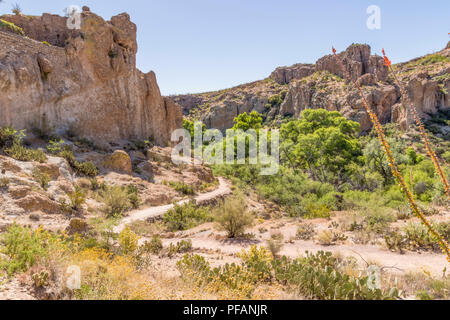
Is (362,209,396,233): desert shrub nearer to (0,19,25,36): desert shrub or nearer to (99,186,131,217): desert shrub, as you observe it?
(99,186,131,217): desert shrub

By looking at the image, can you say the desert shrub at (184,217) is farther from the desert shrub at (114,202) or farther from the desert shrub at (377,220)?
the desert shrub at (377,220)

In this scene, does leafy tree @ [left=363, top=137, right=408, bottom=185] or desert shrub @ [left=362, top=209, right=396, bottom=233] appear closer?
desert shrub @ [left=362, top=209, right=396, bottom=233]

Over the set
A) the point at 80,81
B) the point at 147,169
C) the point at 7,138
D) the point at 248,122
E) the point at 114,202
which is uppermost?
the point at 80,81

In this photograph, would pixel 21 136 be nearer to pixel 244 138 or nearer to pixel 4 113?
pixel 4 113

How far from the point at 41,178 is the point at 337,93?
5513cm

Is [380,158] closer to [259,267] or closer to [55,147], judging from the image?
[259,267]

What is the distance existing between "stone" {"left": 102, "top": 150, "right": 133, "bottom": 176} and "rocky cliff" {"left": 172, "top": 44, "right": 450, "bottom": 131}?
2893 centimetres

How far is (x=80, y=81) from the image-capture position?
16.4 m

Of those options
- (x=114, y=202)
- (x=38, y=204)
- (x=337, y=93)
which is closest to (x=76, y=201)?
(x=38, y=204)

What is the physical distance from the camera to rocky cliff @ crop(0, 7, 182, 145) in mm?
12922

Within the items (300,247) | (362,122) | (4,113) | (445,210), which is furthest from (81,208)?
(362,122)

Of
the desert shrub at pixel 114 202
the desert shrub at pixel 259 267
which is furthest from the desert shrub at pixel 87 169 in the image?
the desert shrub at pixel 259 267

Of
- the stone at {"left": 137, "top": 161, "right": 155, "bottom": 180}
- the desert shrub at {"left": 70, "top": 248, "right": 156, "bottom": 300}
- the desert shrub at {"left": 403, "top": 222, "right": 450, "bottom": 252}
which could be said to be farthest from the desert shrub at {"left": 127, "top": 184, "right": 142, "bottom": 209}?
the desert shrub at {"left": 403, "top": 222, "right": 450, "bottom": 252}
